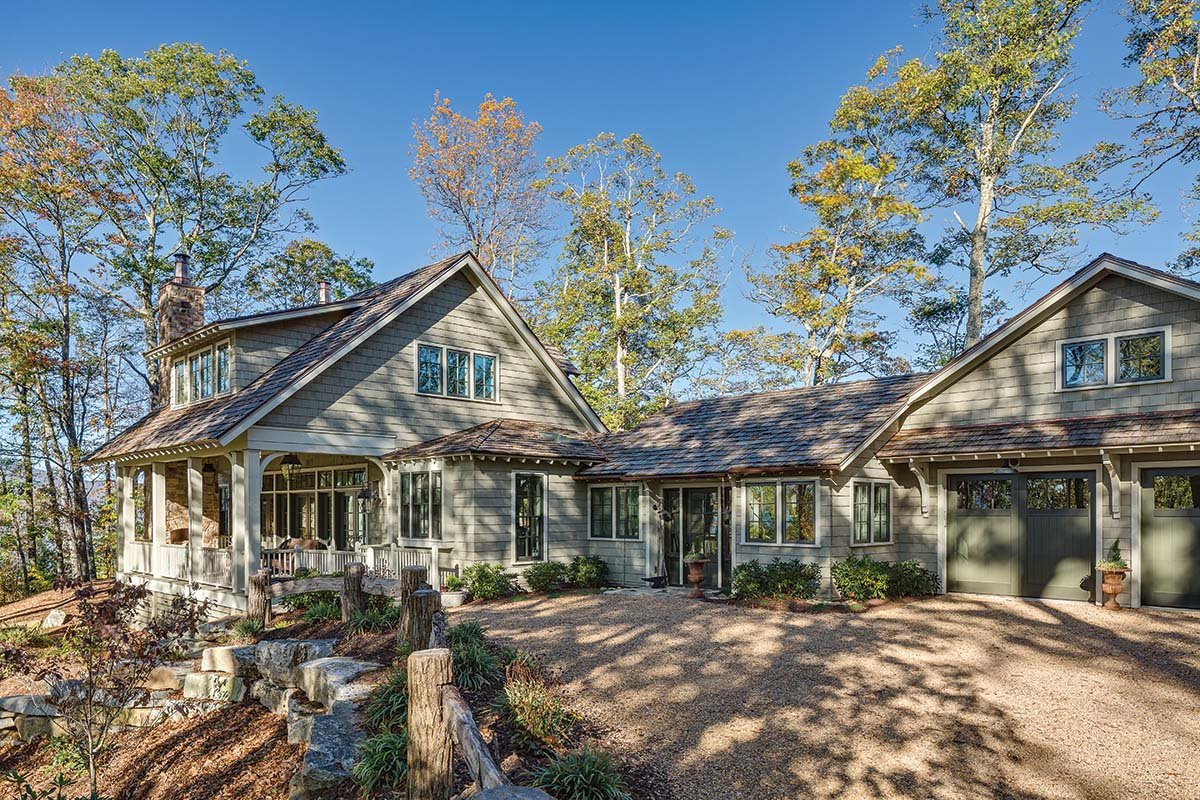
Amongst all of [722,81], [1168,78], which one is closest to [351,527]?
[722,81]

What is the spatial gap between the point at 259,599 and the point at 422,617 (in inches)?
258

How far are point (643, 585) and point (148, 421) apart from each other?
554 inches

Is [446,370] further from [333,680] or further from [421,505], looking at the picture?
[333,680]

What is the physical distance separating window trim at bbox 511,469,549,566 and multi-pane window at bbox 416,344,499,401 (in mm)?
2737

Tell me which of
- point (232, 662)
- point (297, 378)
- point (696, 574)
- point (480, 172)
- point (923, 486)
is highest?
point (480, 172)

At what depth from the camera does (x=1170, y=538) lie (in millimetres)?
12234

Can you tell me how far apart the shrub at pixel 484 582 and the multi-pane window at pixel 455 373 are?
454 centimetres

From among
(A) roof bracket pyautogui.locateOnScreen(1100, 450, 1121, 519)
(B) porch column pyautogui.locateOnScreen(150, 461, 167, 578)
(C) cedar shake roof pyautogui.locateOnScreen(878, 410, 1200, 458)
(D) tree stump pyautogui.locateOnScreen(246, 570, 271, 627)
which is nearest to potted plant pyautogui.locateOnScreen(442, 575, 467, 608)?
(D) tree stump pyautogui.locateOnScreen(246, 570, 271, 627)

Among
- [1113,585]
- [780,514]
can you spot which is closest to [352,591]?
[780,514]

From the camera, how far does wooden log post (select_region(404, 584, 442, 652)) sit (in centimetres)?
739

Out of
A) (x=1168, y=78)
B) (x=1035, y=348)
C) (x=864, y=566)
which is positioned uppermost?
(x=1168, y=78)

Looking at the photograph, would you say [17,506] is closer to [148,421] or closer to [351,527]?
[148,421]

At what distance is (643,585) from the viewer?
54.2ft

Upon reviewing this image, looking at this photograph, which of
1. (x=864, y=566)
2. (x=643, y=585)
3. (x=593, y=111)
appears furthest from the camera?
(x=593, y=111)
